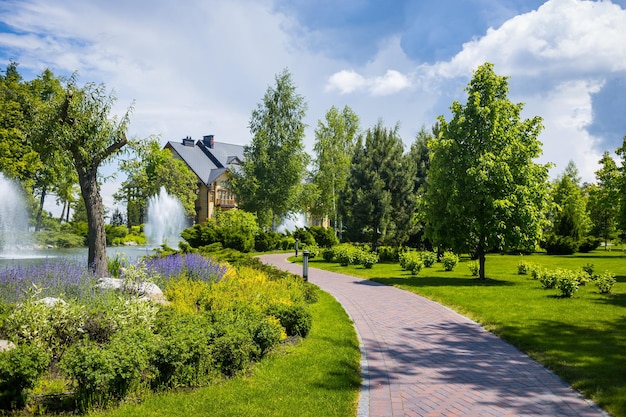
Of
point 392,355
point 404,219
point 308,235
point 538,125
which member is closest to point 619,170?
point 404,219

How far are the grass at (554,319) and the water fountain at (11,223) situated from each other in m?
21.1

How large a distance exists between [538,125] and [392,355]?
1451cm

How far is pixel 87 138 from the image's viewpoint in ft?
38.6

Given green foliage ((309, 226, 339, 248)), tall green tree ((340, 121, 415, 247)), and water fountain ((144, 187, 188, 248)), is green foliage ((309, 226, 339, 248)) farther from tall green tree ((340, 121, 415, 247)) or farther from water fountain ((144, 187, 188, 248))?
water fountain ((144, 187, 188, 248))

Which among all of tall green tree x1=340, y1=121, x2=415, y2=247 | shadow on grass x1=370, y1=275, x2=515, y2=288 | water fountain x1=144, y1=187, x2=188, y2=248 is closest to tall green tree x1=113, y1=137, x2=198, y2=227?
water fountain x1=144, y1=187, x2=188, y2=248

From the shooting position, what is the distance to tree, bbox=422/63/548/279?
679 inches

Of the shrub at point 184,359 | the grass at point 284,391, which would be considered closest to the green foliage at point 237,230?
the grass at point 284,391

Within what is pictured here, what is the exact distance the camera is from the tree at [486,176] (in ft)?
56.5

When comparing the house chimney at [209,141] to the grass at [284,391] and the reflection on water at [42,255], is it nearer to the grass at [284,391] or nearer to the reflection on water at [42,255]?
the reflection on water at [42,255]

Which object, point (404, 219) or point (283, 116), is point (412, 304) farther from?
point (283, 116)

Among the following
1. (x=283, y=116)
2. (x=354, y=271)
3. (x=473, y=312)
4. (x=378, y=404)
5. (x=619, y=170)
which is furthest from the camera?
(x=283, y=116)

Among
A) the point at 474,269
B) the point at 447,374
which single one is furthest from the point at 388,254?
the point at 447,374

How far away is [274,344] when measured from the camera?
7.43 m

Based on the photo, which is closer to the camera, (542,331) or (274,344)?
(274,344)
